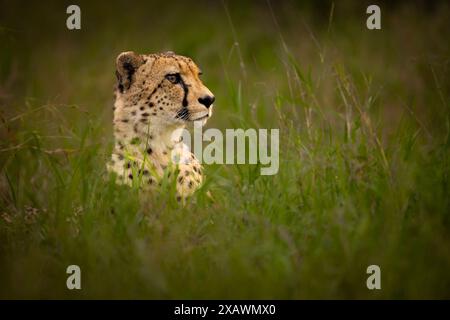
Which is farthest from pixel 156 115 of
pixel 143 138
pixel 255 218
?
pixel 255 218

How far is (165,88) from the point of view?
3990mm

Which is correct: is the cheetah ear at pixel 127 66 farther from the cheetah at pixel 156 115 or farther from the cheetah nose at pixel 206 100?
the cheetah nose at pixel 206 100

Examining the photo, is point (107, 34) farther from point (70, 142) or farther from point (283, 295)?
point (283, 295)

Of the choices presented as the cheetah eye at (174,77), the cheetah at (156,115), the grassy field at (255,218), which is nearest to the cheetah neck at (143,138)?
the cheetah at (156,115)

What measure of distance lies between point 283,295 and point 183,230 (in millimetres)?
604

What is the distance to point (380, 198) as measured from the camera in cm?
342

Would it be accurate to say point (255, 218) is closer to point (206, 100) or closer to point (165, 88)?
point (206, 100)

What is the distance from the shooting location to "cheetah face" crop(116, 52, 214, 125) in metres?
3.94

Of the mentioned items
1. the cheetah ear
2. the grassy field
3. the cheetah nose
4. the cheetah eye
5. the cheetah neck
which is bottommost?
the grassy field

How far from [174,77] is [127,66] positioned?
0.29 metres

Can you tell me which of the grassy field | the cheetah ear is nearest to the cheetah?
the cheetah ear

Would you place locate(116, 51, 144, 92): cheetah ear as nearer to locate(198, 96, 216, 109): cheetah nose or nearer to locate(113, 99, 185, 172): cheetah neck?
locate(113, 99, 185, 172): cheetah neck

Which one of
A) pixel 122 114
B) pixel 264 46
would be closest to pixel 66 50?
pixel 264 46
